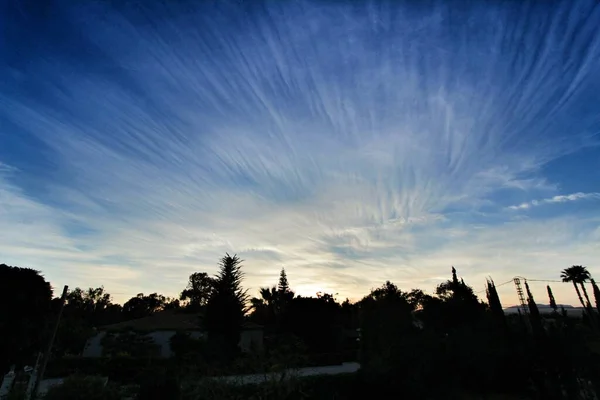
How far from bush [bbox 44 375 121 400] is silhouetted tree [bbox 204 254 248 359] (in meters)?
11.2

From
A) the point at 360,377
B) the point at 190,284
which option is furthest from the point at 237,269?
the point at 190,284

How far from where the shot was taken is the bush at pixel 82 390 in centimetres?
1081

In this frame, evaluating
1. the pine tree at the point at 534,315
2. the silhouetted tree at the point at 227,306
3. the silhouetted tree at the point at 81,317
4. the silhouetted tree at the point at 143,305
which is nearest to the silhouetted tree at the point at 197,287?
the silhouetted tree at the point at 143,305

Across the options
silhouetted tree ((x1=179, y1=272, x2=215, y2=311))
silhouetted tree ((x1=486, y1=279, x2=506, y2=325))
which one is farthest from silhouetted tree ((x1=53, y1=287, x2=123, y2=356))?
silhouetted tree ((x1=486, y1=279, x2=506, y2=325))

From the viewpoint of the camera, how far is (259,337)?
39.5 metres

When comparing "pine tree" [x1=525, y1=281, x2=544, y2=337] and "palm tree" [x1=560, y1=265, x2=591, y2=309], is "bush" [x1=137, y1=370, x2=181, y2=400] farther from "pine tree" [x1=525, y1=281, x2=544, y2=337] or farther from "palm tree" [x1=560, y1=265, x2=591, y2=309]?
"palm tree" [x1=560, y1=265, x2=591, y2=309]

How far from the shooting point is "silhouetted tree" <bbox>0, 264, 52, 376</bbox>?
592 inches

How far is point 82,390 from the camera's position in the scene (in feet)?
36.1

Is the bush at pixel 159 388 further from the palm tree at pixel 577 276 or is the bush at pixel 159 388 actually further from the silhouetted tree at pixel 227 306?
the palm tree at pixel 577 276

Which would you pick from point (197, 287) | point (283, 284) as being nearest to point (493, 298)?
point (283, 284)

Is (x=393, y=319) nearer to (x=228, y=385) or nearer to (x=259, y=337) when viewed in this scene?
(x=228, y=385)

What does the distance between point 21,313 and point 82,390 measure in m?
7.57

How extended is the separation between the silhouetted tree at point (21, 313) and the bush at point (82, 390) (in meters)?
5.75

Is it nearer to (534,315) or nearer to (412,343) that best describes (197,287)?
(534,315)
